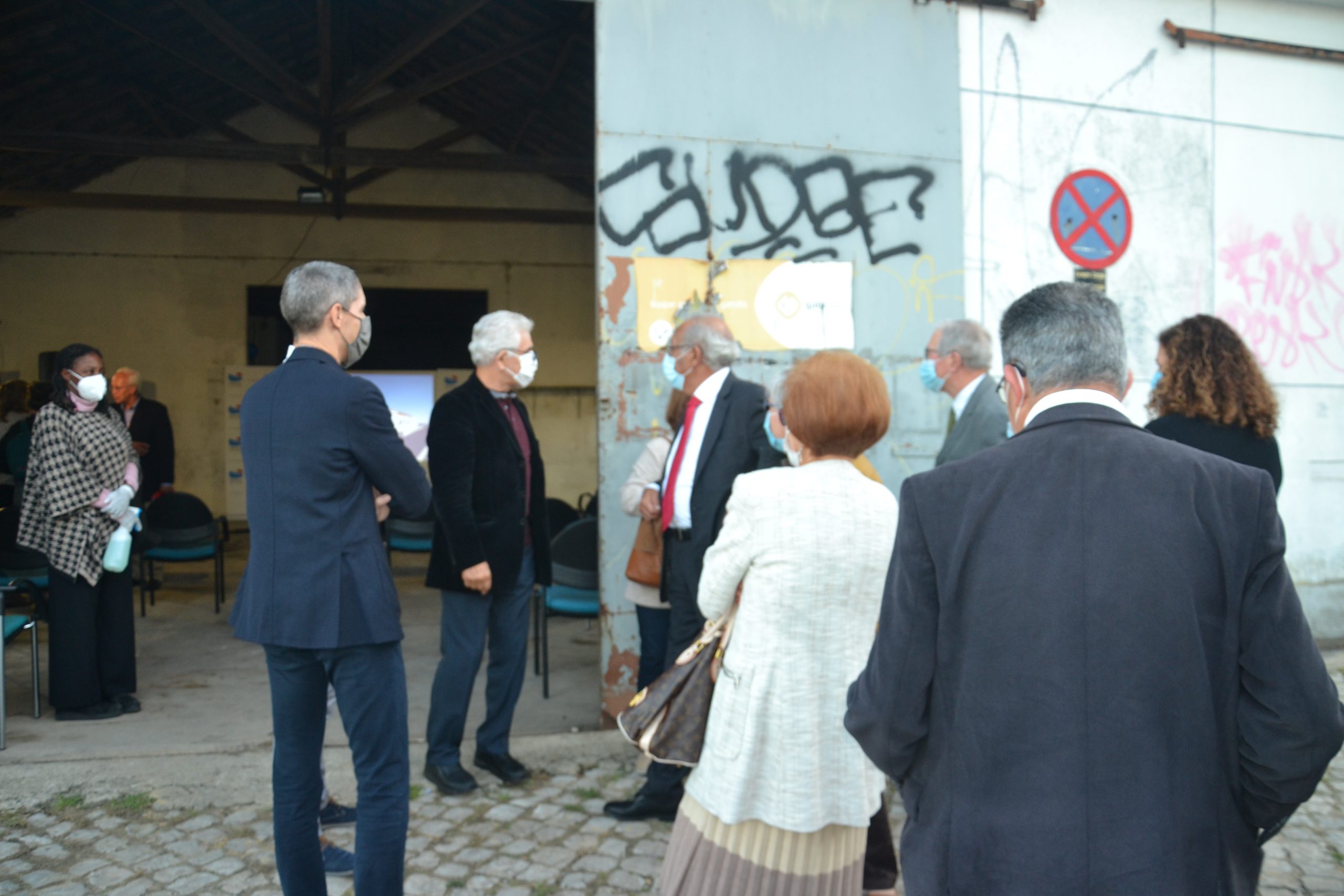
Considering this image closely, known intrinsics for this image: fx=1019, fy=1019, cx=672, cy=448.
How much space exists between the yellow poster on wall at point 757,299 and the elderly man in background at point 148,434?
4815 mm

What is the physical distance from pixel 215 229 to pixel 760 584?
42.3ft

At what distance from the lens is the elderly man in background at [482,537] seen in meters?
3.75

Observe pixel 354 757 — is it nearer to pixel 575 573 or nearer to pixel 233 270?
pixel 575 573

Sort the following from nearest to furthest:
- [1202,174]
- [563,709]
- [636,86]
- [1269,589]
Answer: [1269,589] → [636,86] → [563,709] → [1202,174]

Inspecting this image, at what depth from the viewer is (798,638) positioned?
2.38 meters

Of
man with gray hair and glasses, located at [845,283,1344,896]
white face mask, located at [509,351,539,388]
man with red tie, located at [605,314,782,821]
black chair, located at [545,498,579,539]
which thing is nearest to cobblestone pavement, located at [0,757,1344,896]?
man with red tie, located at [605,314,782,821]

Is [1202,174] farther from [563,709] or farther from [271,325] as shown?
[271,325]

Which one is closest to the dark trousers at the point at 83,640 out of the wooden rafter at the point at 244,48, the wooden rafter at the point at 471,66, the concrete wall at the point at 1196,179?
the wooden rafter at the point at 244,48

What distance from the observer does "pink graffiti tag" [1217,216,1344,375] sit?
5883 millimetres

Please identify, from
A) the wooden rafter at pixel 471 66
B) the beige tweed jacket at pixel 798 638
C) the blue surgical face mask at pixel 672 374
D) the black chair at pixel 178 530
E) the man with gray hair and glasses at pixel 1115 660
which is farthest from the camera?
the wooden rafter at pixel 471 66

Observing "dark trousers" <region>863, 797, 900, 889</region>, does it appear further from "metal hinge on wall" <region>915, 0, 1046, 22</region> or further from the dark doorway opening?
the dark doorway opening

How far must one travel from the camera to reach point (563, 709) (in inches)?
200

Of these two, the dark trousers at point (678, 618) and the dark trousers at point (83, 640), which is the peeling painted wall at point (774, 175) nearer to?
→ the dark trousers at point (678, 618)

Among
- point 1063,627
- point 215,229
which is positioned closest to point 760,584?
point 1063,627
